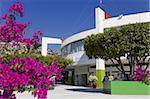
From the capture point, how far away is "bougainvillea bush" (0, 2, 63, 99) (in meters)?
4.91

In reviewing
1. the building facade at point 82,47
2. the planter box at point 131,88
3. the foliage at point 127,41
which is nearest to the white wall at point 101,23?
the building facade at point 82,47

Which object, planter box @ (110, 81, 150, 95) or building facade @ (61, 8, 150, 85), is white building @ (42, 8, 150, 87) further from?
planter box @ (110, 81, 150, 95)

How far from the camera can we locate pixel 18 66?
5203mm

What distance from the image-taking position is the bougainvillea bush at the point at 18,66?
4.91 m

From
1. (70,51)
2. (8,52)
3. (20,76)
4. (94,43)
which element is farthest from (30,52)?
(70,51)

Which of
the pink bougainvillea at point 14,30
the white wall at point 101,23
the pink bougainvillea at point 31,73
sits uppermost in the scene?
the white wall at point 101,23

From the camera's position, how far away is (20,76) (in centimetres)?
494

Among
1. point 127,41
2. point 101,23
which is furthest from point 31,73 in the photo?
point 101,23

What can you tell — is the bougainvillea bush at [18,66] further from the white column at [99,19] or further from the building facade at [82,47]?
the white column at [99,19]

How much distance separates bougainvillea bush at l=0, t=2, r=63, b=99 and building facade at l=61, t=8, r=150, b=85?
98.1ft

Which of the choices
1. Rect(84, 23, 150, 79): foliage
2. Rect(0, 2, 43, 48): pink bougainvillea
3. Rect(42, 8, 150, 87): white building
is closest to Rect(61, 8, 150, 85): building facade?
Rect(42, 8, 150, 87): white building

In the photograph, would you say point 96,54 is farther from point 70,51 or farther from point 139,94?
point 70,51

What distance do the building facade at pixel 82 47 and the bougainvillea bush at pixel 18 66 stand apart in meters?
29.9

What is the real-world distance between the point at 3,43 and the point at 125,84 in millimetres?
18368
